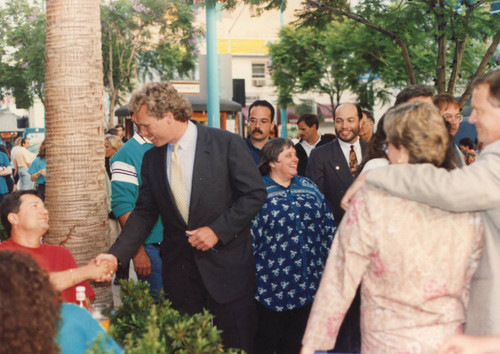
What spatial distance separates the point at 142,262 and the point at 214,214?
3.45ft

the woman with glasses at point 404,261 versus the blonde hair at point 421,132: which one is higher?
the blonde hair at point 421,132

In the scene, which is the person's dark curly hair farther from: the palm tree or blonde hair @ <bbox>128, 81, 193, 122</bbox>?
the palm tree

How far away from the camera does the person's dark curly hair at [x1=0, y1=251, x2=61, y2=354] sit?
7.41 feet

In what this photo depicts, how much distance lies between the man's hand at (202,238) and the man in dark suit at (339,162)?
7.00 feet

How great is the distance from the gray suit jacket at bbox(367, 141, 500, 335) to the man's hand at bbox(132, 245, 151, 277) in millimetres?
2727

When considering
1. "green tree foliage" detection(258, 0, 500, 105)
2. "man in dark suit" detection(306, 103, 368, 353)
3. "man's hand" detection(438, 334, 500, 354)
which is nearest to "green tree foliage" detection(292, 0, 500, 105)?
"green tree foliage" detection(258, 0, 500, 105)

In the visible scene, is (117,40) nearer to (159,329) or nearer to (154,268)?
(154,268)

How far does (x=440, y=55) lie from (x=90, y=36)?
715cm

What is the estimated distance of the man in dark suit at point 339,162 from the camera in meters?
5.95

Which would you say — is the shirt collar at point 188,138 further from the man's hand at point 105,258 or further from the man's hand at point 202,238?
the man's hand at point 105,258

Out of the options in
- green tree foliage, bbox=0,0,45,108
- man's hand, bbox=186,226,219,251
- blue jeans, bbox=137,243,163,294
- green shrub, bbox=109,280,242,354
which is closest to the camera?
green shrub, bbox=109,280,242,354

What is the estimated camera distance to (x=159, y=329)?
3184mm

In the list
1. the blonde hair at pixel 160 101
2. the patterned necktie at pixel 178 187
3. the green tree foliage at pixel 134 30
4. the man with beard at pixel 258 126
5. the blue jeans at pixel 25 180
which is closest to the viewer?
the blonde hair at pixel 160 101

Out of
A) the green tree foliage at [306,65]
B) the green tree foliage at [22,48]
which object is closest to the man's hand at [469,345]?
the green tree foliage at [306,65]
